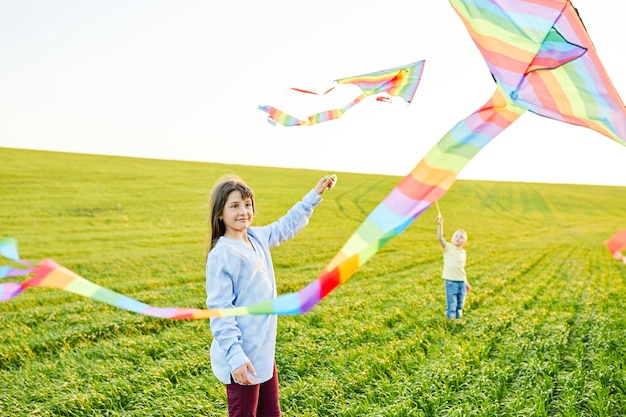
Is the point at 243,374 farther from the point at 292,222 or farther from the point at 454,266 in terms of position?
the point at 454,266

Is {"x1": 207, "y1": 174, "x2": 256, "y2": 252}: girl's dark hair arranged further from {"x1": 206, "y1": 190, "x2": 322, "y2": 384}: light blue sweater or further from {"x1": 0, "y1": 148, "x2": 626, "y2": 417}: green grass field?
{"x1": 0, "y1": 148, "x2": 626, "y2": 417}: green grass field

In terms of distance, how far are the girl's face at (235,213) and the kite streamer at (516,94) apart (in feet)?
4.13

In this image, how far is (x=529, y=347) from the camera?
21.5ft

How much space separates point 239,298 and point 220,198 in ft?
1.96

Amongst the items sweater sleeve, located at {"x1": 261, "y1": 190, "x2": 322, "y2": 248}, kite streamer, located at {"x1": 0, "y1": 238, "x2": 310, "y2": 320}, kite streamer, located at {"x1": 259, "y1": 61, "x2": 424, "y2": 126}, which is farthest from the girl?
kite streamer, located at {"x1": 0, "y1": 238, "x2": 310, "y2": 320}

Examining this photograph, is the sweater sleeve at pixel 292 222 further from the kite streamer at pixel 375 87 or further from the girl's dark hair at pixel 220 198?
the kite streamer at pixel 375 87

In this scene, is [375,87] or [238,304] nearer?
[238,304]

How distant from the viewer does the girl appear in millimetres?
2900

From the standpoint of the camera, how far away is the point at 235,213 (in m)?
3.09

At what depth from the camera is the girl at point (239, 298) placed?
2900 millimetres

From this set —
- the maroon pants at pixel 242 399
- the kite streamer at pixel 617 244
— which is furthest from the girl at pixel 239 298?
the kite streamer at pixel 617 244

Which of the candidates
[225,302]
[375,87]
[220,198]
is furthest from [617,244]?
[375,87]

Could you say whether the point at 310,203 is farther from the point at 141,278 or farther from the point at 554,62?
the point at 141,278

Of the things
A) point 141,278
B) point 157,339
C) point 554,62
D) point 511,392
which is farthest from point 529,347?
point 141,278
